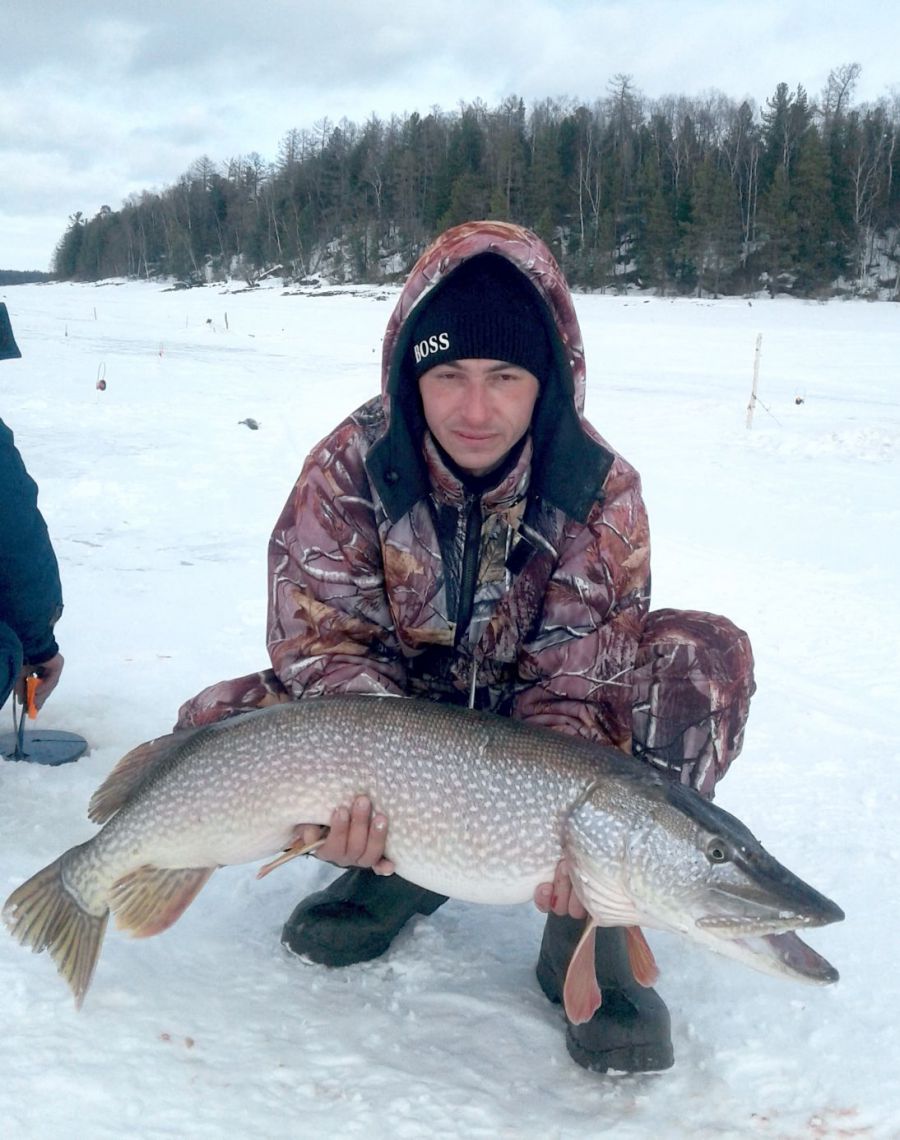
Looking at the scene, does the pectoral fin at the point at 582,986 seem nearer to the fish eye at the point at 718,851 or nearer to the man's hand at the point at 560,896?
the man's hand at the point at 560,896

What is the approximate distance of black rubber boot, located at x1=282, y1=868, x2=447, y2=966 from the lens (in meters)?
2.32

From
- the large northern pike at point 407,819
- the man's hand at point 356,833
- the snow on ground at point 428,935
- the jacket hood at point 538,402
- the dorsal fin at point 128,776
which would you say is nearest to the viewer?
the snow on ground at point 428,935

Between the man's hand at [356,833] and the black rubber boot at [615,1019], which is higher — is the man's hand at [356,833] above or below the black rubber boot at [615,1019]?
above

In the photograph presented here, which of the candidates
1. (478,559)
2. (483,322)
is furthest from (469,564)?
(483,322)

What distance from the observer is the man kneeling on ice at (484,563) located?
2451 millimetres

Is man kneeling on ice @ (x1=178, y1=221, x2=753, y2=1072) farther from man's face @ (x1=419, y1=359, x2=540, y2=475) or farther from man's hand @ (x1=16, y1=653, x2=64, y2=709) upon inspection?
man's hand @ (x1=16, y1=653, x2=64, y2=709)

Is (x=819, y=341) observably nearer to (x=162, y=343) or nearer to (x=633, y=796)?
(x=162, y=343)

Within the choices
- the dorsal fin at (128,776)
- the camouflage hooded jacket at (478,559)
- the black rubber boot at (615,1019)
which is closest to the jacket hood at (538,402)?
the camouflage hooded jacket at (478,559)

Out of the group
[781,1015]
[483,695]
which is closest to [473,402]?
[483,695]

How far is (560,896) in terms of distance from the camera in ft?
6.75

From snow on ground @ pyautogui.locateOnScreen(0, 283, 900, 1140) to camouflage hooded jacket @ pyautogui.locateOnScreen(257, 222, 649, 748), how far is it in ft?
2.19

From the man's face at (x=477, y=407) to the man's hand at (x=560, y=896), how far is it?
1.11m

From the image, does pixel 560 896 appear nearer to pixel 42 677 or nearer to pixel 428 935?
pixel 428 935

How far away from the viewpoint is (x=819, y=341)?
905 inches
